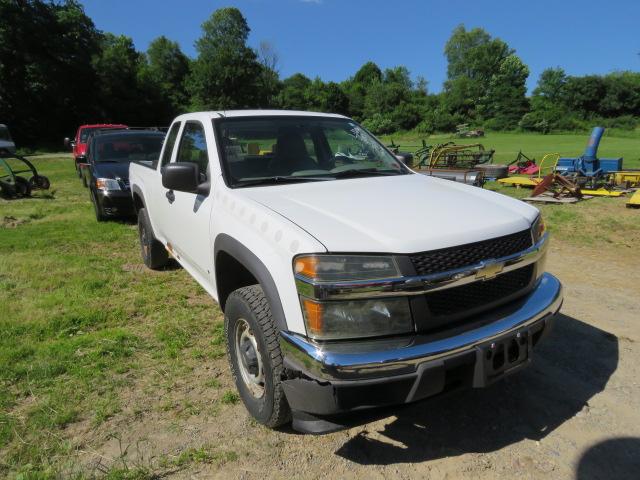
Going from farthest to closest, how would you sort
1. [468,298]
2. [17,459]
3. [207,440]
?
[207,440], [17,459], [468,298]

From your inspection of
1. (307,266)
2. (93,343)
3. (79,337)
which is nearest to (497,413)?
(307,266)

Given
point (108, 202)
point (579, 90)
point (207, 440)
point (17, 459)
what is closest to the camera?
point (17, 459)

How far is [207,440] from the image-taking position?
258cm

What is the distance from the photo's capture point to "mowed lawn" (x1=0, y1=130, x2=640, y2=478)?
260cm

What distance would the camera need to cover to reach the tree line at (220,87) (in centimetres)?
3897

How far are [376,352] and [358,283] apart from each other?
32 centimetres

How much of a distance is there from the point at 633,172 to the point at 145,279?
11894 millimetres

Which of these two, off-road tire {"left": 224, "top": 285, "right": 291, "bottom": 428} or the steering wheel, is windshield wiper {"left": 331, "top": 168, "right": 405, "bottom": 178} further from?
off-road tire {"left": 224, "top": 285, "right": 291, "bottom": 428}

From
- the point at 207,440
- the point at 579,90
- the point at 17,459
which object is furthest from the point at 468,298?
the point at 579,90

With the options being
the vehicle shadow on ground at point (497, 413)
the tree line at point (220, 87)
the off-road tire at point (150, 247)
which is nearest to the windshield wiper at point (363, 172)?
the vehicle shadow on ground at point (497, 413)

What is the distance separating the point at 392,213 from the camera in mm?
2420

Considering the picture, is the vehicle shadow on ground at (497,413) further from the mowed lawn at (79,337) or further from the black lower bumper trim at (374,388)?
the mowed lawn at (79,337)

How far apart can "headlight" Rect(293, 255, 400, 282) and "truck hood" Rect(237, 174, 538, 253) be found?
0.04 m

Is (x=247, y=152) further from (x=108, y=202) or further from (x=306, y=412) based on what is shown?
(x=108, y=202)
